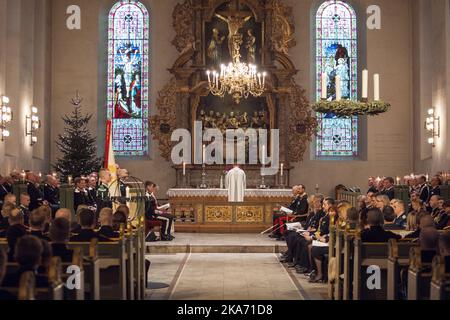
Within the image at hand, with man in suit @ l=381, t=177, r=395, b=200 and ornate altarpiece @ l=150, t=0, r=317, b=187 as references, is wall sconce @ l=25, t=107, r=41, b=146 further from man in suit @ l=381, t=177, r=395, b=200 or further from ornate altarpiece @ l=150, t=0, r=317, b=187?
man in suit @ l=381, t=177, r=395, b=200

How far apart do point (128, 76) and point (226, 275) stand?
12225 millimetres

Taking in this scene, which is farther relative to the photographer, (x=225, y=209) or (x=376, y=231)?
(x=225, y=209)

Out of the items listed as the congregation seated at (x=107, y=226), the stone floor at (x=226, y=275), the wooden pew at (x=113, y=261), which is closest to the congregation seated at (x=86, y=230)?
the congregation seated at (x=107, y=226)

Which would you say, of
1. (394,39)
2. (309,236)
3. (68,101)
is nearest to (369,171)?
(394,39)

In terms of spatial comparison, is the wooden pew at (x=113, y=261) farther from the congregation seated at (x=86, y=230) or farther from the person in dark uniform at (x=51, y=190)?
the person in dark uniform at (x=51, y=190)

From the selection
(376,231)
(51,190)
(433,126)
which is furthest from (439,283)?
(433,126)

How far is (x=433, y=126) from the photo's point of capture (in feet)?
68.8

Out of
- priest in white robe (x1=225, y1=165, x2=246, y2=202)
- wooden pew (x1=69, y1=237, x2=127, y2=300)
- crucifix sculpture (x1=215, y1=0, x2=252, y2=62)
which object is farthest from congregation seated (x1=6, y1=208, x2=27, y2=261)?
crucifix sculpture (x1=215, y1=0, x2=252, y2=62)

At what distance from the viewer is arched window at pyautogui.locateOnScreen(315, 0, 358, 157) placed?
23578 mm

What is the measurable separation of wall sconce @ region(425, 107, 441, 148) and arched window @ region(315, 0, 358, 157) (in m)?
2.82

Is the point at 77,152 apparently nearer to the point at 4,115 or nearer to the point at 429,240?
the point at 4,115

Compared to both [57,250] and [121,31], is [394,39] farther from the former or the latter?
[57,250]

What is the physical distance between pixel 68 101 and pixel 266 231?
7.48 meters

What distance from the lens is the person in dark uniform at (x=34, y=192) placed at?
16109 millimetres
